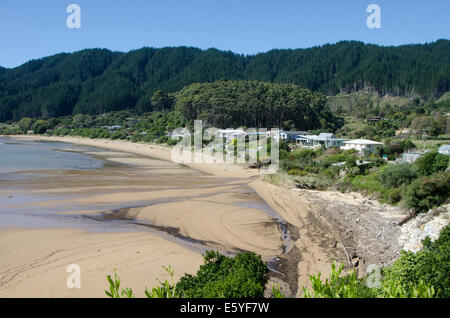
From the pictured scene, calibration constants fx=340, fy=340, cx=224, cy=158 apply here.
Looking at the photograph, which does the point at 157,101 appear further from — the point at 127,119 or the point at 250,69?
the point at 250,69

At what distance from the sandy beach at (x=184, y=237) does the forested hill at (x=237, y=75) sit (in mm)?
92626

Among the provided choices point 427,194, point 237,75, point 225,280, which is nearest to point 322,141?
point 427,194

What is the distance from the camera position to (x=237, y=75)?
154375mm

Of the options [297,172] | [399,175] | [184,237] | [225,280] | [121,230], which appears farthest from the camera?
[297,172]

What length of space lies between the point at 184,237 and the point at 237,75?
480 feet

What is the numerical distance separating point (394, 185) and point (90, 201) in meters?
18.3

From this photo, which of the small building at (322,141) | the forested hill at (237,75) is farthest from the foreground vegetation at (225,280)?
the forested hill at (237,75)

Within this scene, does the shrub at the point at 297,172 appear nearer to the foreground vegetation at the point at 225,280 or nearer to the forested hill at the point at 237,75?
the foreground vegetation at the point at 225,280

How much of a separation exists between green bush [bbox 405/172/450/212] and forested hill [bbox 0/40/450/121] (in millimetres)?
91050

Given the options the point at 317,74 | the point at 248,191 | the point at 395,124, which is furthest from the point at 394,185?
the point at 317,74

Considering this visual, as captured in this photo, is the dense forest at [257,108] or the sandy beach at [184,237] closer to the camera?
the sandy beach at [184,237]

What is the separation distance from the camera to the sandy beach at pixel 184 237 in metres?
10.6

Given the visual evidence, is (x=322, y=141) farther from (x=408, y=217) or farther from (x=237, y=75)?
(x=237, y=75)

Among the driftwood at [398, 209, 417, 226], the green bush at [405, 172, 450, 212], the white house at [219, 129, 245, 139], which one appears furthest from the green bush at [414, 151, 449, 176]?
the white house at [219, 129, 245, 139]
